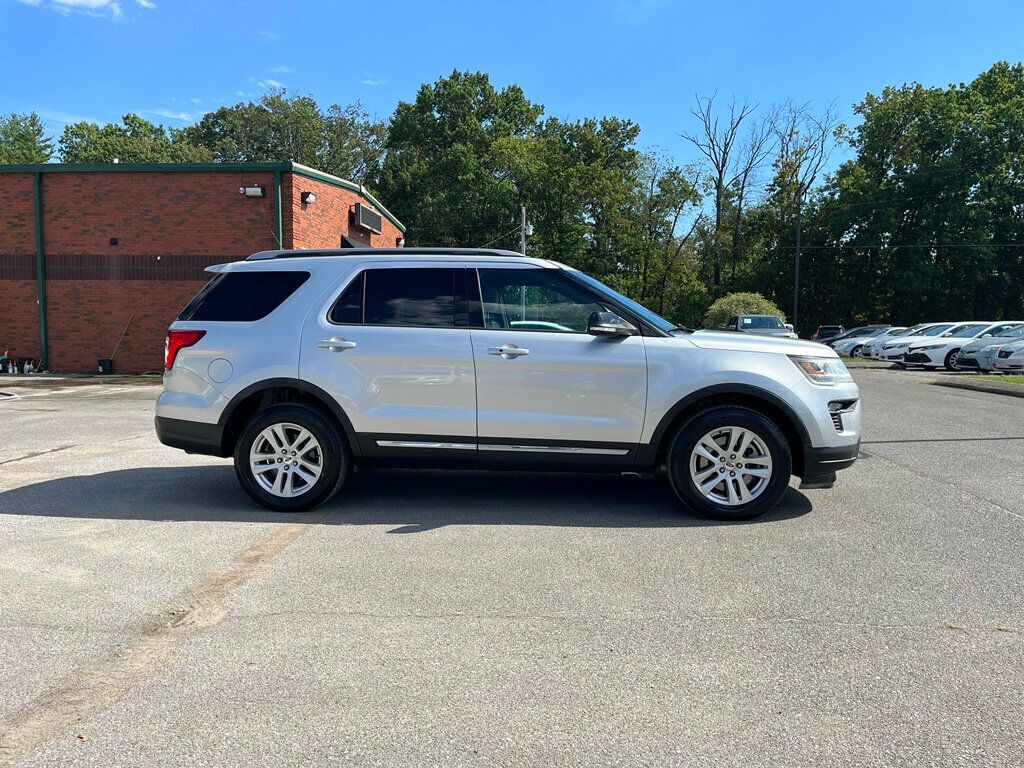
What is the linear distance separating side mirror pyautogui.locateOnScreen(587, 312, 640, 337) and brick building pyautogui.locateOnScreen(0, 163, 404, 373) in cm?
1541

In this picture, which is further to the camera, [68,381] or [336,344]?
[68,381]

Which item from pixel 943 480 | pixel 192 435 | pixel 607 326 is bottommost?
pixel 943 480

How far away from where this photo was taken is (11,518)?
18.6 feet

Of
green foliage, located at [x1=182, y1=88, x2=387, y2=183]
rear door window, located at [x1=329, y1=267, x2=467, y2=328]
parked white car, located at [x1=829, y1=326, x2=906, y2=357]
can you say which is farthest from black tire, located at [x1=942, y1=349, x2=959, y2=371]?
green foliage, located at [x1=182, y1=88, x2=387, y2=183]

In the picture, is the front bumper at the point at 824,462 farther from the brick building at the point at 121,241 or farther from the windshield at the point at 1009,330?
the windshield at the point at 1009,330

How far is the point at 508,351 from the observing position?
18.5 ft

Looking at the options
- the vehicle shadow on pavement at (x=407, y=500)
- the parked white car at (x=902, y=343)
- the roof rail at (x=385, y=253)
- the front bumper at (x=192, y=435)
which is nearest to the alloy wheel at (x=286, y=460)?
the vehicle shadow on pavement at (x=407, y=500)

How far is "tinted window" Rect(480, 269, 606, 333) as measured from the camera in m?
5.77

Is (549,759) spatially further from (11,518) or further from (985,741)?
(11,518)

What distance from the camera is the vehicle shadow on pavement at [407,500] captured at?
224 inches

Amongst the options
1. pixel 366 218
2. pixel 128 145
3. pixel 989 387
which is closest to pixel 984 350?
pixel 989 387

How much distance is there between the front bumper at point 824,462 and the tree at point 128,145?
56.7 meters

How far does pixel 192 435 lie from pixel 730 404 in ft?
13.4

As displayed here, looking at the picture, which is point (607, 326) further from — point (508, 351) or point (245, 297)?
point (245, 297)
